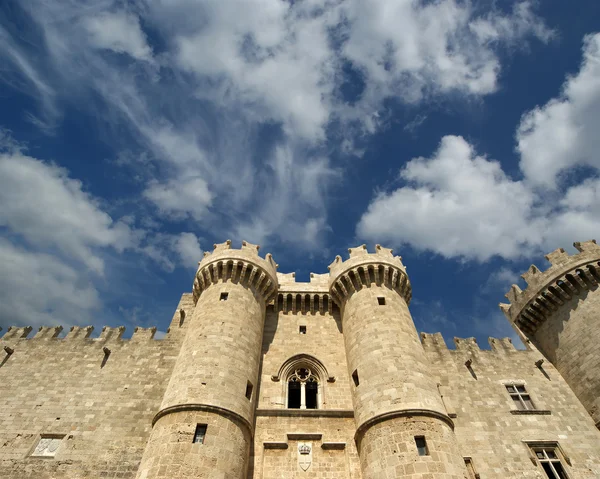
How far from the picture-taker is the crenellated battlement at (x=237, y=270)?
655 inches

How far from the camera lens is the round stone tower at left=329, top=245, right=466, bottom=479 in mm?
10805

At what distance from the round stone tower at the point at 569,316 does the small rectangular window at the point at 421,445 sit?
8.10 m

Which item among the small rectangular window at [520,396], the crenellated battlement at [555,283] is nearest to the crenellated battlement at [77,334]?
the small rectangular window at [520,396]

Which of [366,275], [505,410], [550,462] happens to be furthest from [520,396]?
[366,275]

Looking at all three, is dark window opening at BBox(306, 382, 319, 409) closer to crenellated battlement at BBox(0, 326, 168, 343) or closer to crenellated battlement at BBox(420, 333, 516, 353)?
crenellated battlement at BBox(420, 333, 516, 353)

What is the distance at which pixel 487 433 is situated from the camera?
13.8 m

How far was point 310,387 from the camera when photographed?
49.2 ft

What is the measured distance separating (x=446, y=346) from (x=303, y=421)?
7.64 m

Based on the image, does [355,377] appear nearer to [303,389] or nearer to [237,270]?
[303,389]

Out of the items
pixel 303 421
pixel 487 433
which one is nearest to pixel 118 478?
pixel 303 421

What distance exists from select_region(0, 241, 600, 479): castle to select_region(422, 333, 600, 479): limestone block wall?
53mm

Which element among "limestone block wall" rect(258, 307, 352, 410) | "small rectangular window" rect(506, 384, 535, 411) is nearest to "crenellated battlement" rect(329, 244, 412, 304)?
"limestone block wall" rect(258, 307, 352, 410)

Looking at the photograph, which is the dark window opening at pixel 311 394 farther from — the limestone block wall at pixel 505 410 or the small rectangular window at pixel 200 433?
the limestone block wall at pixel 505 410

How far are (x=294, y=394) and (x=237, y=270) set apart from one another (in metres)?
5.59
